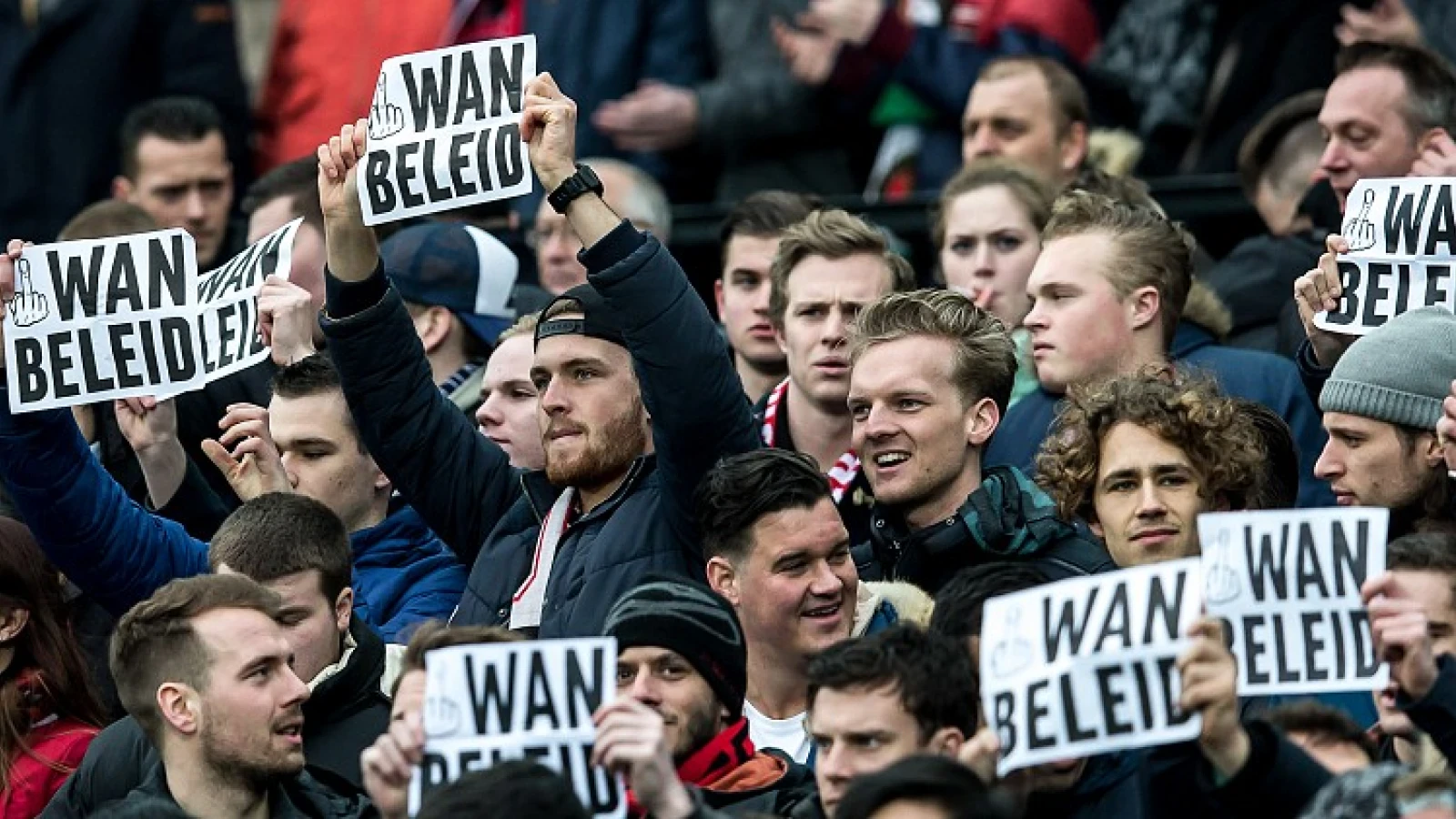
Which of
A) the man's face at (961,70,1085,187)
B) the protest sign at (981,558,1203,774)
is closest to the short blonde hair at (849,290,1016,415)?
the protest sign at (981,558,1203,774)

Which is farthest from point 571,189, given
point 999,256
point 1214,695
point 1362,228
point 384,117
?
point 1214,695

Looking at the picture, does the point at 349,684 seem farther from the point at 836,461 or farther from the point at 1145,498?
the point at 1145,498

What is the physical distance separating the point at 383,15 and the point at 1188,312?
4979 millimetres

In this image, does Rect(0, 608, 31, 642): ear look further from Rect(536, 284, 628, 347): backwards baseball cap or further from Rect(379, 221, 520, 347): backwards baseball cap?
Rect(379, 221, 520, 347): backwards baseball cap

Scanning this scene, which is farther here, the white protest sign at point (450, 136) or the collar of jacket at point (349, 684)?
the white protest sign at point (450, 136)

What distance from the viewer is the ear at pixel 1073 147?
37.4 feet

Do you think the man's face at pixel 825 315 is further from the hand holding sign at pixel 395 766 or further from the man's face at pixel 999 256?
the hand holding sign at pixel 395 766

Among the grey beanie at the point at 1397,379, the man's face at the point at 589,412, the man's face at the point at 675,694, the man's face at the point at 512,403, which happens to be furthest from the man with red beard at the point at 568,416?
the grey beanie at the point at 1397,379

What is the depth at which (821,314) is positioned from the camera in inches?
380

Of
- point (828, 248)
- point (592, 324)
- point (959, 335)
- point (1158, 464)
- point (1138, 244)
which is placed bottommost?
point (1158, 464)

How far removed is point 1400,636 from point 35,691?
3772mm

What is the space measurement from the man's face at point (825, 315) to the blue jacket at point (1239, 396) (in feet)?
1.55

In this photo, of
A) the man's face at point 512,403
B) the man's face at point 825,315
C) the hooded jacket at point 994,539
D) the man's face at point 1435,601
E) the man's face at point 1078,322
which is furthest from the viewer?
the man's face at point 512,403

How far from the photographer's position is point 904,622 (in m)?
7.38
